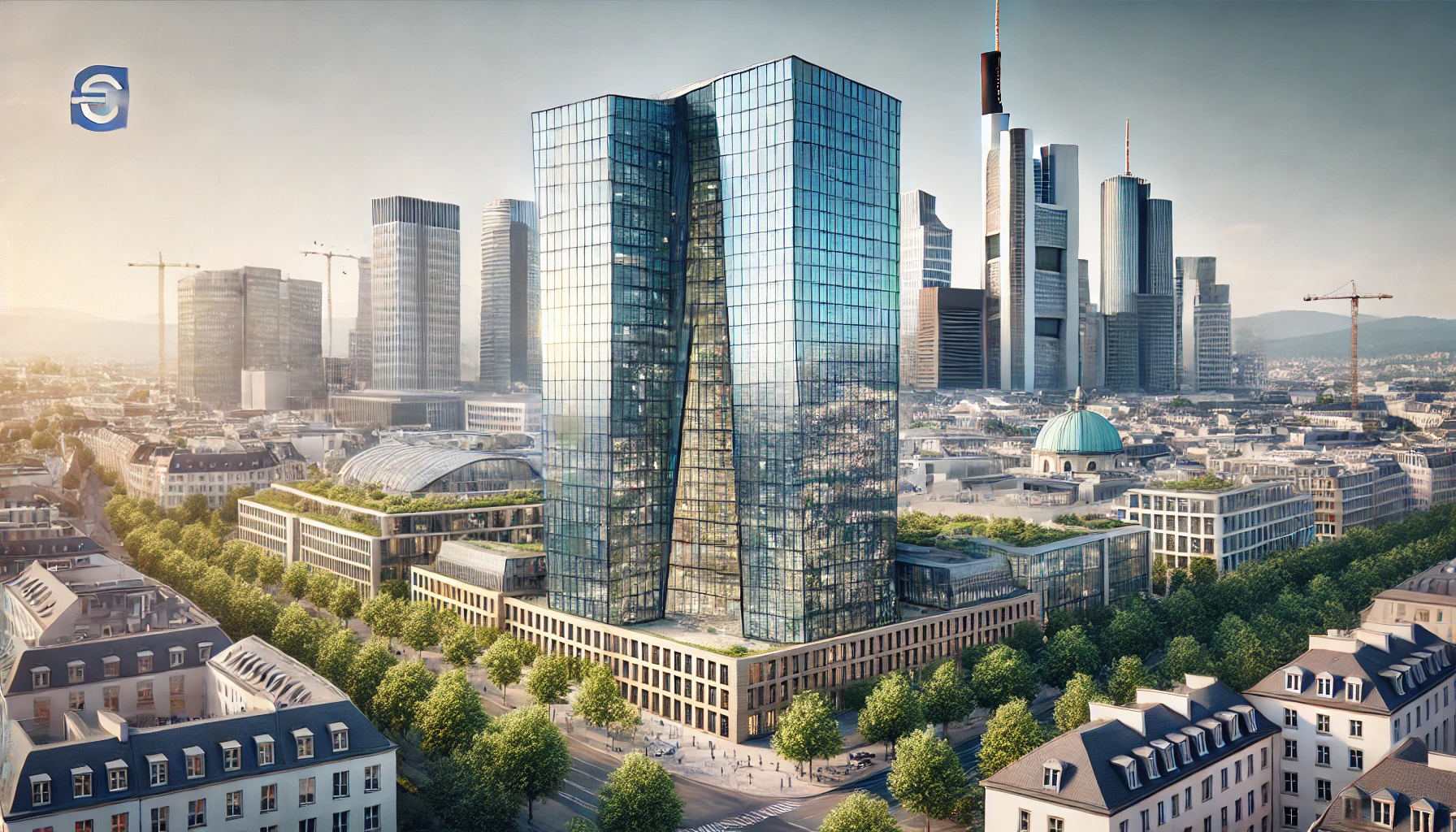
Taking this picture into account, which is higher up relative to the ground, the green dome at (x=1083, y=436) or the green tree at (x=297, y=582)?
the green dome at (x=1083, y=436)

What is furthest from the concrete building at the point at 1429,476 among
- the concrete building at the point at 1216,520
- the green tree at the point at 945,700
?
the green tree at the point at 945,700

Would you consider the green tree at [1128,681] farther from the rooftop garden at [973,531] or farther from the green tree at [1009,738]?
the rooftop garden at [973,531]

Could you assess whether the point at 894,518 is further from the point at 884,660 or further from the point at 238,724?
the point at 238,724

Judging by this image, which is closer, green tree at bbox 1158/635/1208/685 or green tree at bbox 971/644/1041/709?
green tree at bbox 971/644/1041/709

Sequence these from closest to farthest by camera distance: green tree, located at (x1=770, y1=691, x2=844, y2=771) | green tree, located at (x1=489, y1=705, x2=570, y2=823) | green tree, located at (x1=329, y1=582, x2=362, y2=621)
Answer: green tree, located at (x1=489, y1=705, x2=570, y2=823) < green tree, located at (x1=770, y1=691, x2=844, y2=771) < green tree, located at (x1=329, y1=582, x2=362, y2=621)

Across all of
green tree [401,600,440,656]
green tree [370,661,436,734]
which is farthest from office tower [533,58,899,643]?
green tree [370,661,436,734]

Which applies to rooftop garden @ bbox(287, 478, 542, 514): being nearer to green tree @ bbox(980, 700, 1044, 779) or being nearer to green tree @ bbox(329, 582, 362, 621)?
green tree @ bbox(329, 582, 362, 621)
